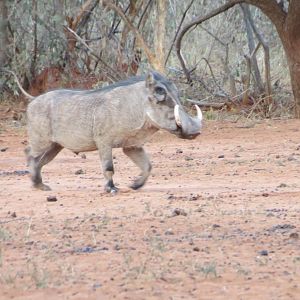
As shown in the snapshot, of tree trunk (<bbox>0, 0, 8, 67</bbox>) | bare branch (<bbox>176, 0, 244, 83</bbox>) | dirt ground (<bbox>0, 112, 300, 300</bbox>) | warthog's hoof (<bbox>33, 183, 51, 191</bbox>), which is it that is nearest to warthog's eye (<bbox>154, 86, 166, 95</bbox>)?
→ dirt ground (<bbox>0, 112, 300, 300</bbox>)

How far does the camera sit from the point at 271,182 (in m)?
10.8

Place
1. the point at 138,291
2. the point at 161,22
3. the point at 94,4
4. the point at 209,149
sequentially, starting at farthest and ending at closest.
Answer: the point at 94,4, the point at 161,22, the point at 209,149, the point at 138,291

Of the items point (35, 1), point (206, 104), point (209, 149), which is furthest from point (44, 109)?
point (35, 1)

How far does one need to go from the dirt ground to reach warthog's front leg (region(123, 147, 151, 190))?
87 millimetres

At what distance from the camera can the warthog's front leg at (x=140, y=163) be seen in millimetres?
9914

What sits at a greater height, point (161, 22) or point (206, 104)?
point (161, 22)

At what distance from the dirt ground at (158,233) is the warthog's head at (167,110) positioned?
25.0 inches

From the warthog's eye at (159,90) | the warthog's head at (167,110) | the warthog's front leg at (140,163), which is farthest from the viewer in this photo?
the warthog's front leg at (140,163)

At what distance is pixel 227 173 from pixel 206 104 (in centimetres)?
692

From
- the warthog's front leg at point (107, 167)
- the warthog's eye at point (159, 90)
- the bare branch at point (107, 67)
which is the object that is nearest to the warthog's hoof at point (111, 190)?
the warthog's front leg at point (107, 167)

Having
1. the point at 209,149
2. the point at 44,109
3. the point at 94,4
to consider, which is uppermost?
the point at 94,4

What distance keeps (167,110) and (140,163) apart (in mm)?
685

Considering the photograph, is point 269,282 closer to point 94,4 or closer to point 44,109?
point 44,109

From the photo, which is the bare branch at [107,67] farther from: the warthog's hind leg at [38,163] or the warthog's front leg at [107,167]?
the warthog's front leg at [107,167]
